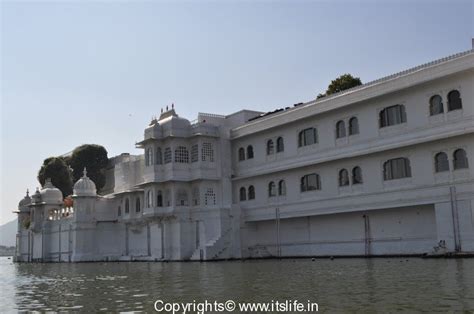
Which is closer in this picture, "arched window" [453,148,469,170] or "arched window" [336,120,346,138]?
"arched window" [453,148,469,170]

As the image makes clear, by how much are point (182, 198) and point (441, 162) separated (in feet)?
67.7

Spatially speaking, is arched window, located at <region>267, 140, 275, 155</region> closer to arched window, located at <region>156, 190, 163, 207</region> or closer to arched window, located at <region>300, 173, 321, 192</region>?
arched window, located at <region>300, 173, 321, 192</region>

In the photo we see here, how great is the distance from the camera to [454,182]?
30062 millimetres

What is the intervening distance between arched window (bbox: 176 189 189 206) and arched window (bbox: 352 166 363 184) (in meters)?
14.4

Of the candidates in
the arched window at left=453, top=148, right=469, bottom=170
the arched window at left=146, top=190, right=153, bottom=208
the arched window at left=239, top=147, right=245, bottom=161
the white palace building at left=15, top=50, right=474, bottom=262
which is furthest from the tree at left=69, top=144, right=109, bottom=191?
the arched window at left=453, top=148, right=469, bottom=170

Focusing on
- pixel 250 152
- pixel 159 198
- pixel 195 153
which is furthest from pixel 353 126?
pixel 159 198

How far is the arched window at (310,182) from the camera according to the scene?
126 ft

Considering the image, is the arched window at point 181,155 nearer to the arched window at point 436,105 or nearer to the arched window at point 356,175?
the arched window at point 356,175

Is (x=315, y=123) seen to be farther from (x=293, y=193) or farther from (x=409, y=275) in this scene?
(x=409, y=275)

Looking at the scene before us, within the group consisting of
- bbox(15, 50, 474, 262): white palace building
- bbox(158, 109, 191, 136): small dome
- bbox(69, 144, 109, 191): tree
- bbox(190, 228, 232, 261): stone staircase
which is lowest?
bbox(190, 228, 232, 261): stone staircase

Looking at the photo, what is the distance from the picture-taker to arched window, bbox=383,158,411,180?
108ft

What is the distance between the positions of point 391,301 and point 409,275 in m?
6.64

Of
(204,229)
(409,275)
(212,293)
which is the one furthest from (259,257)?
(212,293)

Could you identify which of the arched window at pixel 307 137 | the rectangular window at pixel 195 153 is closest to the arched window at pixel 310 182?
the arched window at pixel 307 137
